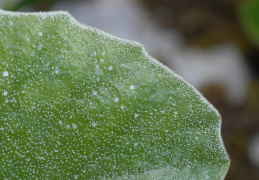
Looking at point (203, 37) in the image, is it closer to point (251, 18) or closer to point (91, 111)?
point (251, 18)

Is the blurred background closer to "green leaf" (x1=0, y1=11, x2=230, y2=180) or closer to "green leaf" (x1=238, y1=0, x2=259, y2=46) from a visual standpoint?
"green leaf" (x1=238, y1=0, x2=259, y2=46)

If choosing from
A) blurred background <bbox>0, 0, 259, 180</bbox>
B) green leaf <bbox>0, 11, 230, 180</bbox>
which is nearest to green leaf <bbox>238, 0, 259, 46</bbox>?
blurred background <bbox>0, 0, 259, 180</bbox>

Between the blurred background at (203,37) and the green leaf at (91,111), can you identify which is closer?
the green leaf at (91,111)

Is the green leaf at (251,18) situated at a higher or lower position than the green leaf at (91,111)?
lower

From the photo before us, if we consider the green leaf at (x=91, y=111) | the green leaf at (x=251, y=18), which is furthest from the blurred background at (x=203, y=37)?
the green leaf at (x=91, y=111)

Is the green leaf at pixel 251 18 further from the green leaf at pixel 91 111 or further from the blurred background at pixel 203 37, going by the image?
the green leaf at pixel 91 111

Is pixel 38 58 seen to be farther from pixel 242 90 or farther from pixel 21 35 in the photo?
pixel 242 90

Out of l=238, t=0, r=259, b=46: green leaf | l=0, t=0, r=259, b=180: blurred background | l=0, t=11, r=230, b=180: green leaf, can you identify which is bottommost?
l=0, t=0, r=259, b=180: blurred background

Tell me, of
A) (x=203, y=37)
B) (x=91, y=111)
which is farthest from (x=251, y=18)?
(x=91, y=111)
